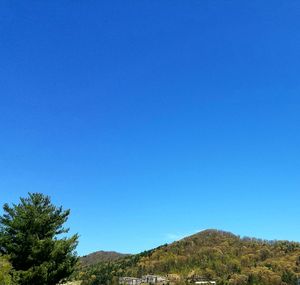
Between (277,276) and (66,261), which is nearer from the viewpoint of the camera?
(66,261)

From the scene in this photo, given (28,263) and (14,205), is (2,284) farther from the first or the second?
(14,205)

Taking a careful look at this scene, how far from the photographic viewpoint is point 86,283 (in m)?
199

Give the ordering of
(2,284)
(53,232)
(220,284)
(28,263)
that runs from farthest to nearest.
→ (220,284)
(53,232)
(28,263)
(2,284)

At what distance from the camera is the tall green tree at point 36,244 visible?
123 feet

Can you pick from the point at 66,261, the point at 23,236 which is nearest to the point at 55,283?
the point at 66,261

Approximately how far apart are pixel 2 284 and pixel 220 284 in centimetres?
17751

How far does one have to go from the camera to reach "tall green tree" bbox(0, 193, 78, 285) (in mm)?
37500

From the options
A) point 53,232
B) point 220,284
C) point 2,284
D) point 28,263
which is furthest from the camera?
point 220,284

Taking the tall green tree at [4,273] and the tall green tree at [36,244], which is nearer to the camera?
the tall green tree at [4,273]

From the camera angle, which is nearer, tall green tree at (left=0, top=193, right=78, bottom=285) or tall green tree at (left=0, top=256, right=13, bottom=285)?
tall green tree at (left=0, top=256, right=13, bottom=285)

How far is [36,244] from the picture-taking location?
3800cm

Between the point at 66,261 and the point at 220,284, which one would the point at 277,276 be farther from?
the point at 66,261

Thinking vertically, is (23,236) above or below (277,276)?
below

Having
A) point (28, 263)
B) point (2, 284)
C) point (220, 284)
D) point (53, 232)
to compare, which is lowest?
point (2, 284)
